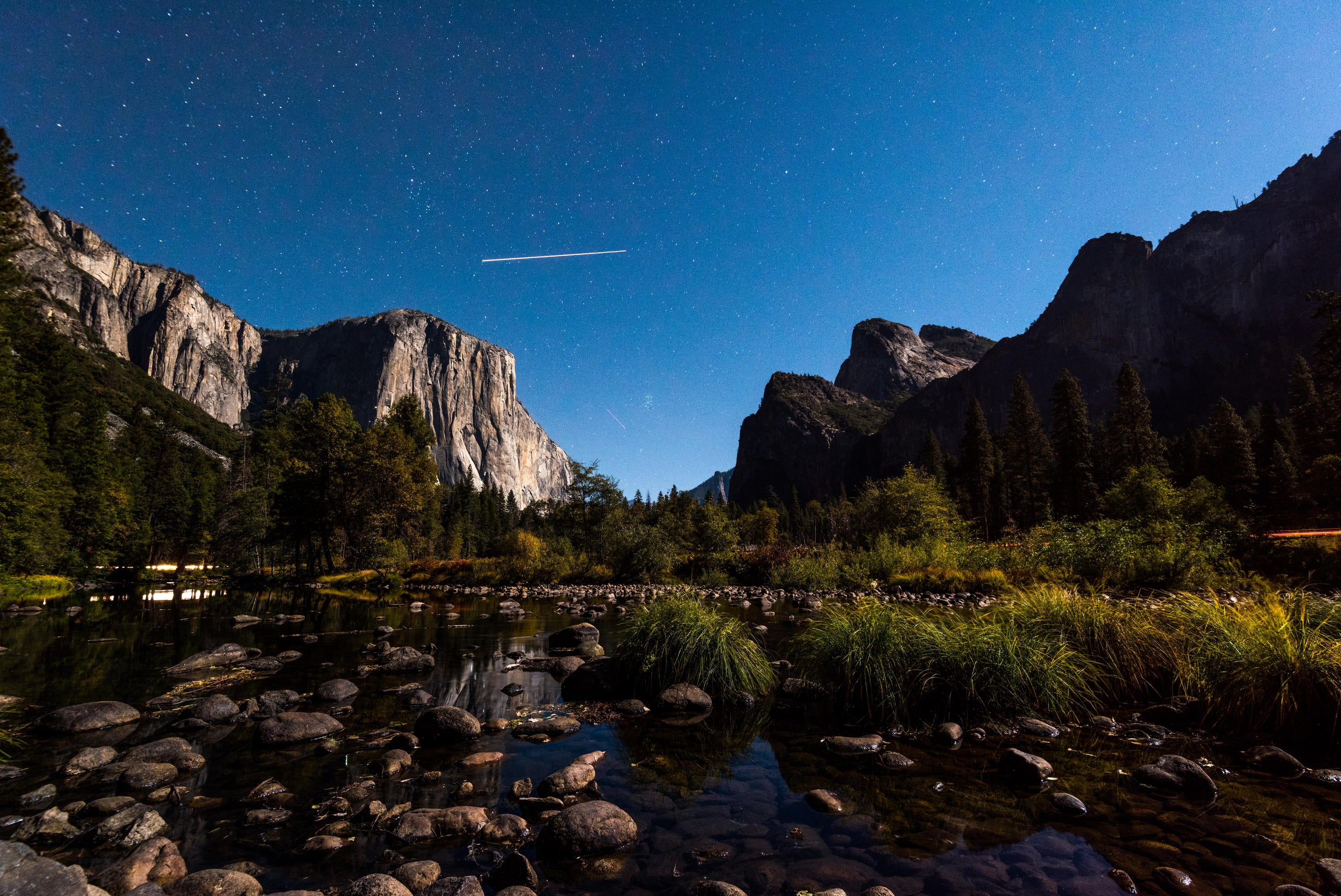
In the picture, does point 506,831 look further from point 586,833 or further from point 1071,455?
point 1071,455

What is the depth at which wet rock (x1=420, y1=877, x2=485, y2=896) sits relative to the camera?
13.1 ft

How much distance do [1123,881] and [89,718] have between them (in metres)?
12.9

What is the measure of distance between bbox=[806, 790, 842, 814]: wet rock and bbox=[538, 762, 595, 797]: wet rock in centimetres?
241

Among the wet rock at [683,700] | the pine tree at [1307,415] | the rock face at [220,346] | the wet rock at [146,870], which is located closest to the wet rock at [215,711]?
the wet rock at [146,870]

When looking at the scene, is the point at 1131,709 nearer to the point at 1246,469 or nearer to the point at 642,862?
the point at 642,862

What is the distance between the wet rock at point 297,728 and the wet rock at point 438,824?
353 cm

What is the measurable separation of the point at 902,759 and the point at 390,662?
36.1 feet

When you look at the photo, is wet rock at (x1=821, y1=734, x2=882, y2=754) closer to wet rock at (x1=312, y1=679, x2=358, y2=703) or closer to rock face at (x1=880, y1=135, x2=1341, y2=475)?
wet rock at (x1=312, y1=679, x2=358, y2=703)

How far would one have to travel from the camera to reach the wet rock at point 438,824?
5.00m

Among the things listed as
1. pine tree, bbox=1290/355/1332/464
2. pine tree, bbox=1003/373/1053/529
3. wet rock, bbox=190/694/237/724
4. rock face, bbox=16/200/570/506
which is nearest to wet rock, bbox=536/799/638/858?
wet rock, bbox=190/694/237/724

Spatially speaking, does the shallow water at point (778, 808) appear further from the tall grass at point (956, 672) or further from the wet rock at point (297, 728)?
the tall grass at point (956, 672)

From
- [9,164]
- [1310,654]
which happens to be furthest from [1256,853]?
[9,164]

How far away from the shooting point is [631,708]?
30.2 feet

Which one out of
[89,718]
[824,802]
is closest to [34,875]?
[824,802]
